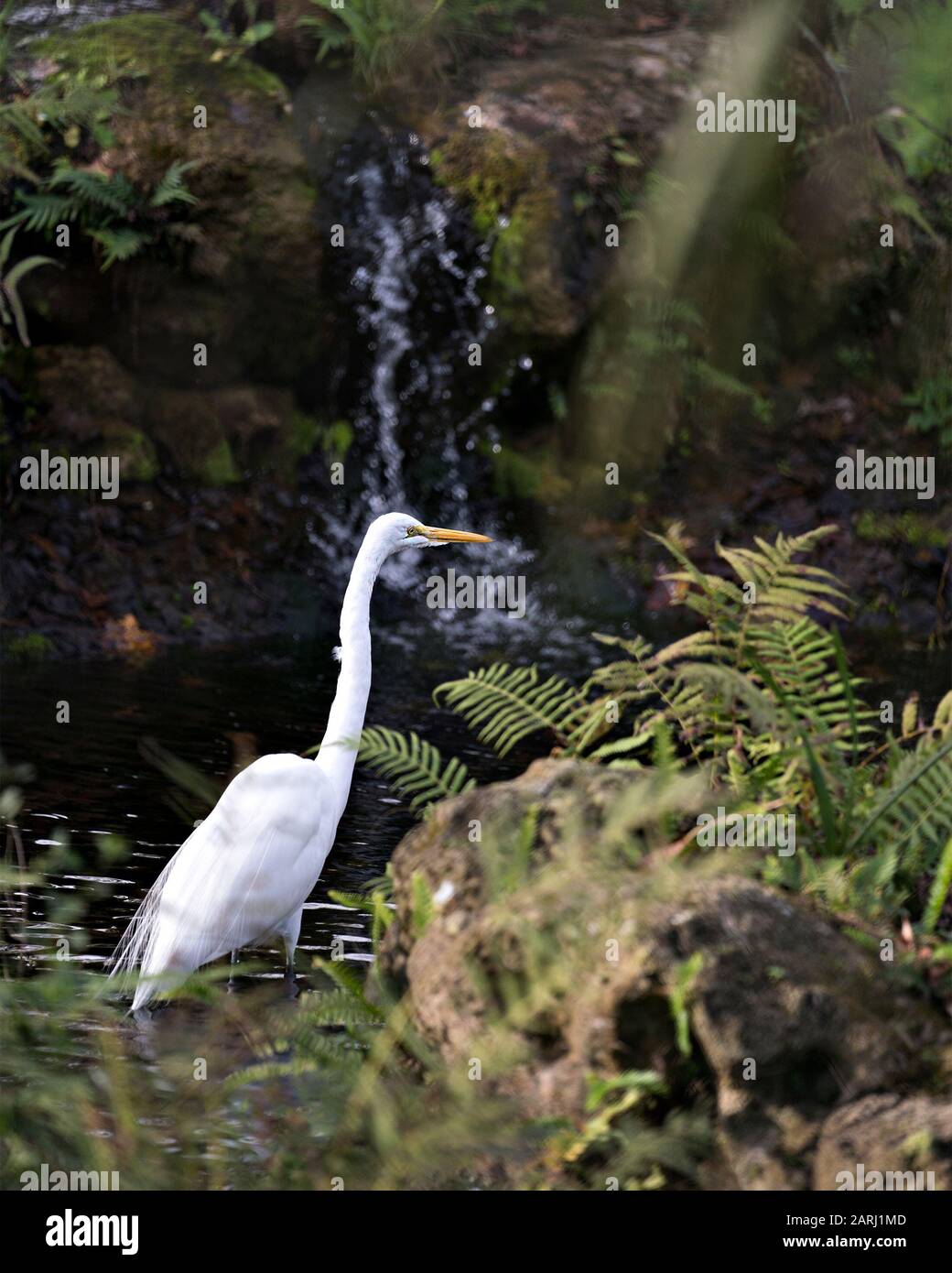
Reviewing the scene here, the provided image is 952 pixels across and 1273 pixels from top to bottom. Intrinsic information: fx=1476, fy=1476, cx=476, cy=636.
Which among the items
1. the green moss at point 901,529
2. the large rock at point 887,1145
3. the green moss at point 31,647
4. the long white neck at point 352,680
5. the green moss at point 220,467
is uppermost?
the green moss at point 220,467

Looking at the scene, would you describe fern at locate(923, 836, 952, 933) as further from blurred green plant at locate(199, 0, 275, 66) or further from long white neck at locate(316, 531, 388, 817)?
blurred green plant at locate(199, 0, 275, 66)

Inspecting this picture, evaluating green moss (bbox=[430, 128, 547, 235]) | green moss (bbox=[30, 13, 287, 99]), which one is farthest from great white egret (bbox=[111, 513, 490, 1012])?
green moss (bbox=[30, 13, 287, 99])

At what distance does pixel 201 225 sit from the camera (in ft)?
36.2

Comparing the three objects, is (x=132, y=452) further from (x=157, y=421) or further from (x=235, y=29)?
(x=235, y=29)

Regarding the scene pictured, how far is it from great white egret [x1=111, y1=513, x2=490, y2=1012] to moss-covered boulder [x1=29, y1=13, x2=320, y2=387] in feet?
21.9

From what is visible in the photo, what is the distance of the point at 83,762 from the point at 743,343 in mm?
7890

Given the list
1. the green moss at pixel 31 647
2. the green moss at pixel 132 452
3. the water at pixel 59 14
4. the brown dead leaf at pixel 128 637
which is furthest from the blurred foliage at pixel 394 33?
the green moss at pixel 31 647

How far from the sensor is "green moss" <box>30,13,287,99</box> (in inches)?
441

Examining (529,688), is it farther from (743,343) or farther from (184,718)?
(743,343)

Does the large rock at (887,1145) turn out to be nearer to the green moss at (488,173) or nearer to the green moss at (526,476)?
the green moss at (526,476)

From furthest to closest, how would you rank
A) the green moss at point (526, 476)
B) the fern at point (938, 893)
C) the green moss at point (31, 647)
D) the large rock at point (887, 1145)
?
the green moss at point (526, 476) < the green moss at point (31, 647) < the fern at point (938, 893) < the large rock at point (887, 1145)

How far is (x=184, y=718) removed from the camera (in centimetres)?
813

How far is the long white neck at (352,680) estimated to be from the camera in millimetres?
5422

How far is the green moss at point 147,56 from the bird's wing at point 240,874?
7758mm
